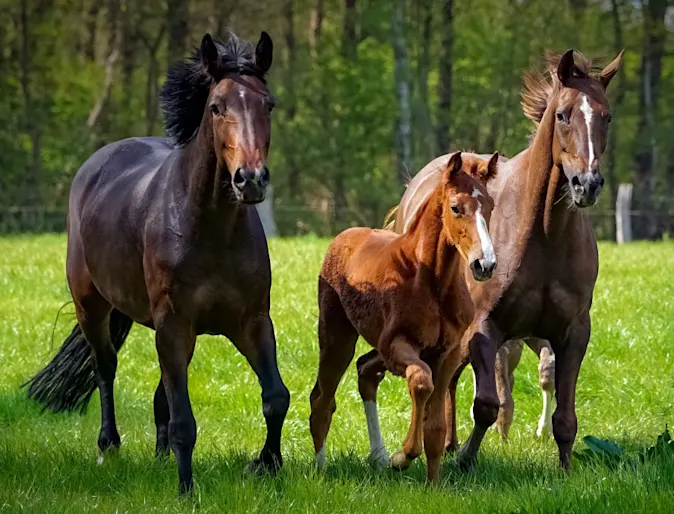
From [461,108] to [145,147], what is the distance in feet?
89.4

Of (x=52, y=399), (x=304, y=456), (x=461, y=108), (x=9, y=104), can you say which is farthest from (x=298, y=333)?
(x=461, y=108)

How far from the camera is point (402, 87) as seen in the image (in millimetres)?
29406

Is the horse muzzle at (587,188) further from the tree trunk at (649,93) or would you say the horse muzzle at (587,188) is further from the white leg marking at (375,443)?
the tree trunk at (649,93)

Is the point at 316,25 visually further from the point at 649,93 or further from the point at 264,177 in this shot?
the point at 264,177

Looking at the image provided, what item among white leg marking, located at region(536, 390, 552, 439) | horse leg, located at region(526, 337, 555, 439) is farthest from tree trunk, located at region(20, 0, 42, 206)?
white leg marking, located at region(536, 390, 552, 439)

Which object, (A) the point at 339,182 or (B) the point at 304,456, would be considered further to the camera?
(A) the point at 339,182

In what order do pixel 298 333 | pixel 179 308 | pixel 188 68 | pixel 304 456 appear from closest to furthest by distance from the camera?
pixel 179 308, pixel 188 68, pixel 304 456, pixel 298 333

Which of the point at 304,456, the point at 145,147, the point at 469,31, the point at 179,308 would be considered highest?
the point at 469,31

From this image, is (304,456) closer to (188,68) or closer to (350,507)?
(350,507)

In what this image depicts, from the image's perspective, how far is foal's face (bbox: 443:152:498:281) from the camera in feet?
16.4

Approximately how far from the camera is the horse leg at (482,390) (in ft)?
19.4

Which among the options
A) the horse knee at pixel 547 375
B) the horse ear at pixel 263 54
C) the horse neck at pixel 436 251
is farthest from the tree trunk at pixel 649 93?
the horse ear at pixel 263 54

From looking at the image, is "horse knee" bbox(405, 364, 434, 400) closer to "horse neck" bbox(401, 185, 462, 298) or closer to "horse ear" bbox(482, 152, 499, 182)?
"horse neck" bbox(401, 185, 462, 298)

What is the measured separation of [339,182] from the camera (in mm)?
32594
